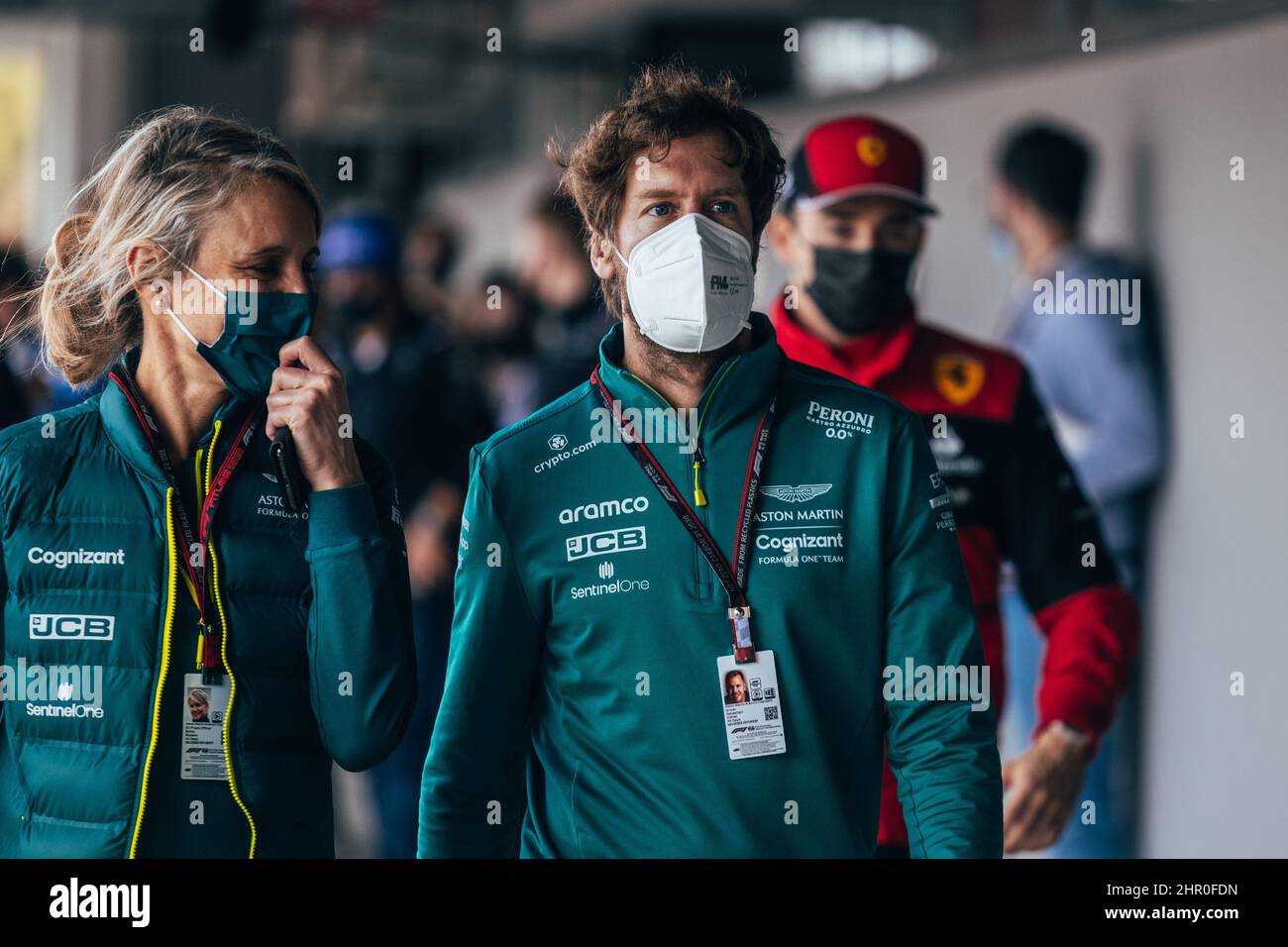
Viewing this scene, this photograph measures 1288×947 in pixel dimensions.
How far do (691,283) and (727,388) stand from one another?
17 cm

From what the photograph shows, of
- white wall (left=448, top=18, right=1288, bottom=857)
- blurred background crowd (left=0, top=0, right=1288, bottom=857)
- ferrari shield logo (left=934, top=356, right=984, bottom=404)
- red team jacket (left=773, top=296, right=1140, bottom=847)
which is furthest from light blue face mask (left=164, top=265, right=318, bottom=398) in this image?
white wall (left=448, top=18, right=1288, bottom=857)

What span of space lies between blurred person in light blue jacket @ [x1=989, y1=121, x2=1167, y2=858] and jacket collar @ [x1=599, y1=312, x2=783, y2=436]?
2.76 meters

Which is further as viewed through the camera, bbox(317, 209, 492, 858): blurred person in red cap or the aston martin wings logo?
bbox(317, 209, 492, 858): blurred person in red cap

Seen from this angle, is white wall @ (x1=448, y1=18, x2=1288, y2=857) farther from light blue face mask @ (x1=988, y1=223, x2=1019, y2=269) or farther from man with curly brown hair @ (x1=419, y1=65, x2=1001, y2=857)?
man with curly brown hair @ (x1=419, y1=65, x2=1001, y2=857)

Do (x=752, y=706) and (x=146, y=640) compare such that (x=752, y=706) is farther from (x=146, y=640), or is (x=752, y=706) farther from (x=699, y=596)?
(x=146, y=640)

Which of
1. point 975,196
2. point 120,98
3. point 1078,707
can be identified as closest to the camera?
point 1078,707

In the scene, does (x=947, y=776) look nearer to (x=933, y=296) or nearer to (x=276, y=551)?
(x=276, y=551)

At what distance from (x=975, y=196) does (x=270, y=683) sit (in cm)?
414

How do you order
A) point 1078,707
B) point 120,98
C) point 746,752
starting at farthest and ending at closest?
point 120,98
point 1078,707
point 746,752

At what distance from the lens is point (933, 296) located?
243 inches

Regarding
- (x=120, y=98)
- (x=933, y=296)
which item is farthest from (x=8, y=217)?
(x=933, y=296)

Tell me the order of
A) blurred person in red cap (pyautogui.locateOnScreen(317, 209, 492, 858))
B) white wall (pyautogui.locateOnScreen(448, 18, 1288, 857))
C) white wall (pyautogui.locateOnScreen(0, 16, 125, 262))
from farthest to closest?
white wall (pyautogui.locateOnScreen(0, 16, 125, 262)) → blurred person in red cap (pyautogui.locateOnScreen(317, 209, 492, 858)) → white wall (pyautogui.locateOnScreen(448, 18, 1288, 857))

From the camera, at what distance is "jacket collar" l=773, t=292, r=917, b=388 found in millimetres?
3467
